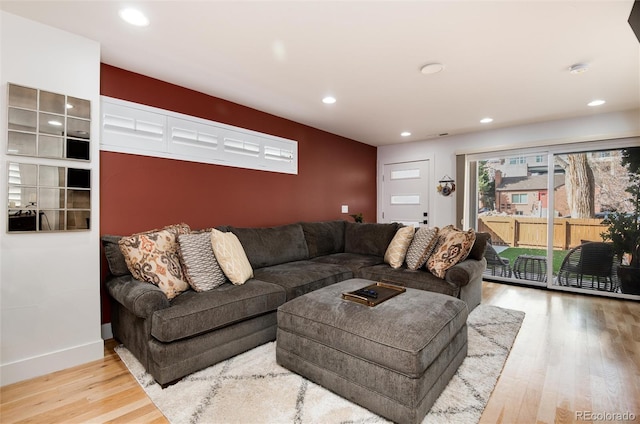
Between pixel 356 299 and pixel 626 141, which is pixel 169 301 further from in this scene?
pixel 626 141

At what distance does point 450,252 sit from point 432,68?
1.73 m

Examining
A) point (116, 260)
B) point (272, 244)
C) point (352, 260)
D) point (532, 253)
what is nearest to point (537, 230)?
point (532, 253)

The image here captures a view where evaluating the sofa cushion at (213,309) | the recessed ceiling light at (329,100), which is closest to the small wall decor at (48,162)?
the sofa cushion at (213,309)

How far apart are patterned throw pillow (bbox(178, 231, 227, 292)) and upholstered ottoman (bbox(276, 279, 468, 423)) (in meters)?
0.70

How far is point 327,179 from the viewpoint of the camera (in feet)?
16.3

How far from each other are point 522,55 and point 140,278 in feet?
11.1

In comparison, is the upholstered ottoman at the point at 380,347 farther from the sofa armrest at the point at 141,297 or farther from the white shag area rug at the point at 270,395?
the sofa armrest at the point at 141,297

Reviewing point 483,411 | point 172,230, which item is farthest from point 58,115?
point 483,411

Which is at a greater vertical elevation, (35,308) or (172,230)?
(172,230)

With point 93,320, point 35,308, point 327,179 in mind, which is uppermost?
point 327,179

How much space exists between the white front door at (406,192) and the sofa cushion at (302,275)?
2.72 meters

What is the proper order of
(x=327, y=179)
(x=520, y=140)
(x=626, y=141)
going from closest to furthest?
(x=626, y=141) → (x=520, y=140) → (x=327, y=179)

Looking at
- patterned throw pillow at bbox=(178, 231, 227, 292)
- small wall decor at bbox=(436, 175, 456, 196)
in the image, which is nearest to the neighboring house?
small wall decor at bbox=(436, 175, 456, 196)

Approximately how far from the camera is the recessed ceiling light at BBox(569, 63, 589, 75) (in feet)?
8.53
